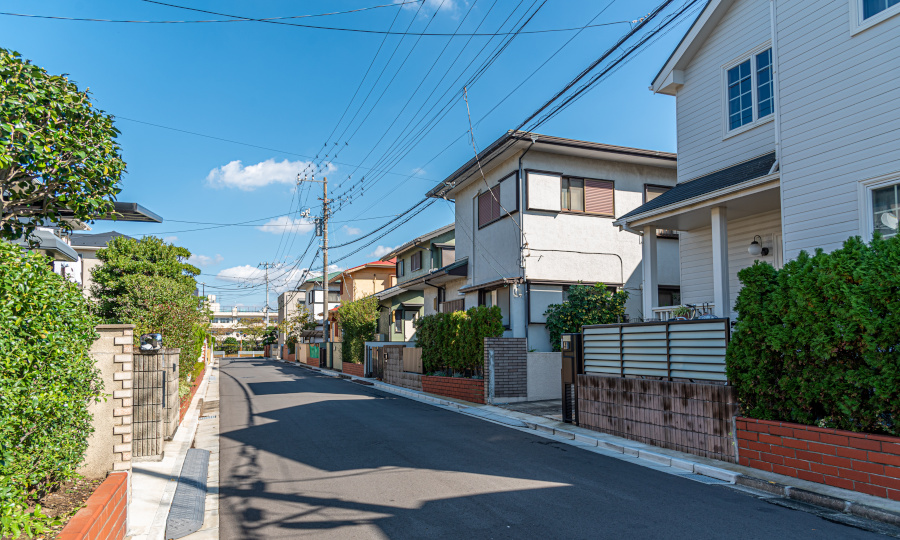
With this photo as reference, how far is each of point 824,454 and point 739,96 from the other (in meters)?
8.57

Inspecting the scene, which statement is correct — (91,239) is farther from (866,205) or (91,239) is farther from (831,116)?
(866,205)

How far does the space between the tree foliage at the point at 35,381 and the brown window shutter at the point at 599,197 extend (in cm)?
1685

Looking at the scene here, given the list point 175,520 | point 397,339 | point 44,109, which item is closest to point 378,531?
point 175,520

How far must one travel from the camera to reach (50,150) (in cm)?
471

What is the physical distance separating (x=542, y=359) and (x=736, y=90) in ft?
27.3

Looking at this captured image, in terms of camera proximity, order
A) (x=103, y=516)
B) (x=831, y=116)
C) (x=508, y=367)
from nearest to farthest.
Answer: (x=103, y=516)
(x=831, y=116)
(x=508, y=367)

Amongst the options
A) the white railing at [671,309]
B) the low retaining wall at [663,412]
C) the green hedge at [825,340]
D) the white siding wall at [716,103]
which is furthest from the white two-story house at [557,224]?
the green hedge at [825,340]

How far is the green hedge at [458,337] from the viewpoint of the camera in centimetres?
1675

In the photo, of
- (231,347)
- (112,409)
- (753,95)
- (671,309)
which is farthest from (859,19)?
(231,347)

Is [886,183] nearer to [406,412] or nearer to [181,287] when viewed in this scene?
[406,412]

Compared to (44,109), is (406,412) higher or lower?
lower

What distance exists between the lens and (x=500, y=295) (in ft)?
65.4

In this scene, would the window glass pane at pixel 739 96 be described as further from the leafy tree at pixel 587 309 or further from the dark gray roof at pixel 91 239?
the dark gray roof at pixel 91 239

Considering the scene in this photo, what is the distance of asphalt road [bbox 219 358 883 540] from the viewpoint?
5719 millimetres
